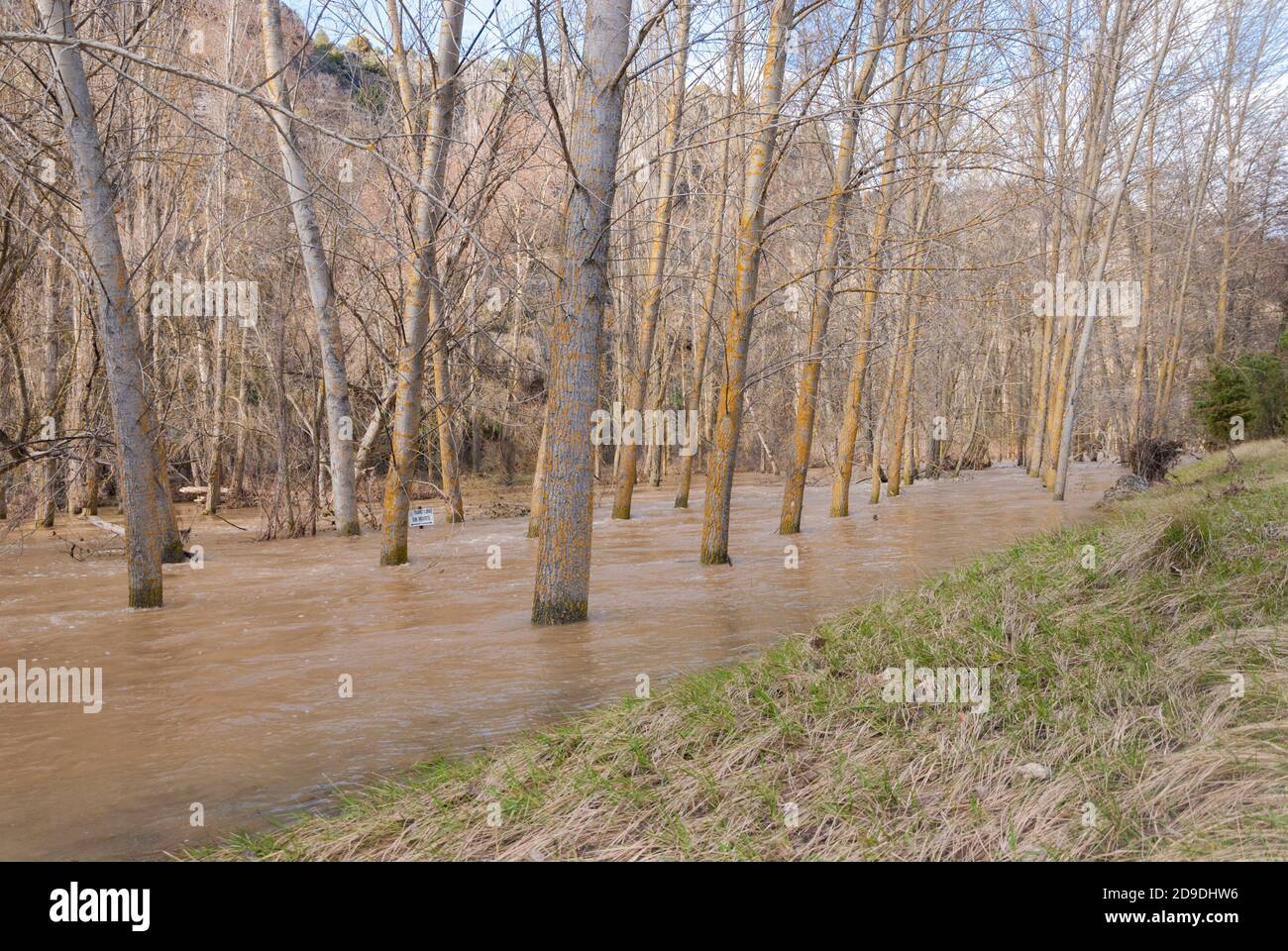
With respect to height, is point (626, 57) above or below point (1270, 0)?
below

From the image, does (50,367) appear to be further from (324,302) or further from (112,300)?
→ (112,300)

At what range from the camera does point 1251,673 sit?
4086 millimetres

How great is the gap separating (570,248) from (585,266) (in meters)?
0.21

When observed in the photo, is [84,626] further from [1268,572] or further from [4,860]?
[1268,572]

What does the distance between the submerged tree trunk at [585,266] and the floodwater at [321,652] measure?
1267 mm

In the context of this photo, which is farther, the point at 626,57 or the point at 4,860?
the point at 626,57

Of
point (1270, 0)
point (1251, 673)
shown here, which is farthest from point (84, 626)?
point (1270, 0)

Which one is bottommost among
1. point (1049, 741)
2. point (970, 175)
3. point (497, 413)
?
point (1049, 741)

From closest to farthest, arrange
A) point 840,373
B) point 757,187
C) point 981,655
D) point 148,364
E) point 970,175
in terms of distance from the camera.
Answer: point 981,655
point 757,187
point 148,364
point 970,175
point 840,373

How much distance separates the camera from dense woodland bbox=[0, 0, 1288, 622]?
805 centimetres

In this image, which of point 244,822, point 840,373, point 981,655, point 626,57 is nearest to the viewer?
point 244,822

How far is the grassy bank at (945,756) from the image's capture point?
329 centimetres

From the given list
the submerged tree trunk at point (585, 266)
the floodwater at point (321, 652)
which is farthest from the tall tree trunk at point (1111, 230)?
the submerged tree trunk at point (585, 266)

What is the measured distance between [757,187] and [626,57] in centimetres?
380
